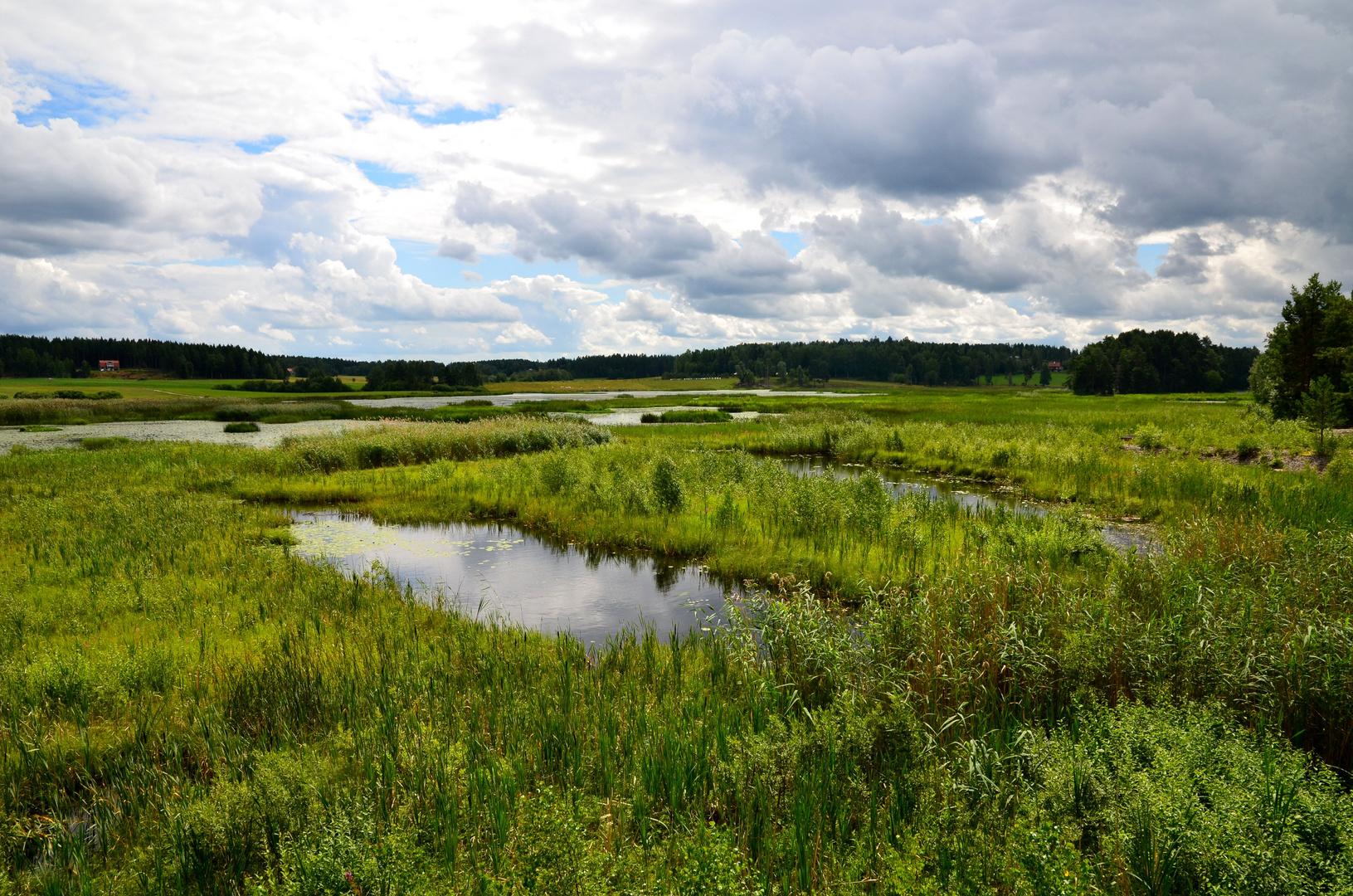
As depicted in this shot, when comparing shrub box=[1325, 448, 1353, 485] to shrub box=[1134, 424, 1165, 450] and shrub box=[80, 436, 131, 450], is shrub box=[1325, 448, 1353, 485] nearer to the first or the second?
shrub box=[1134, 424, 1165, 450]

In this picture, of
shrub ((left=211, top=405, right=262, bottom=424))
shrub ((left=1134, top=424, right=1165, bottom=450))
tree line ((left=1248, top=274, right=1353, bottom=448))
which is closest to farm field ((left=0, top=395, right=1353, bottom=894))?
shrub ((left=1134, top=424, right=1165, bottom=450))

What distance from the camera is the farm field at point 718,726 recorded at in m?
3.96

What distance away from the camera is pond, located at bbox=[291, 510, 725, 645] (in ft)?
37.2

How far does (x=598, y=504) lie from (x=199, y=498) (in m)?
13.1

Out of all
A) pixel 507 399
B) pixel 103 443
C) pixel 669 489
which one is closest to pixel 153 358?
pixel 507 399

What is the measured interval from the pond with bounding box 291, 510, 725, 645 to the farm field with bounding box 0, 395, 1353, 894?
2.50 ft

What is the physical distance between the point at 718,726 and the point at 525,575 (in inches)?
342

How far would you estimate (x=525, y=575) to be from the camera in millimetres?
14008

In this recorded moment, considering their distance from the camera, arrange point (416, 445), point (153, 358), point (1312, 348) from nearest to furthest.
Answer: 1. point (416, 445)
2. point (1312, 348)
3. point (153, 358)

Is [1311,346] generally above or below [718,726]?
above

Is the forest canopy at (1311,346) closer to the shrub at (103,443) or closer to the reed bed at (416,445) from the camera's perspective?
the reed bed at (416,445)

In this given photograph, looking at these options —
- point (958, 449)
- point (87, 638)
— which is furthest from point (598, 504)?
point (958, 449)

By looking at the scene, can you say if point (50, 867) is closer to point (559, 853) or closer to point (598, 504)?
point (559, 853)

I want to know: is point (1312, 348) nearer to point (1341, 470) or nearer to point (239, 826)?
point (1341, 470)
